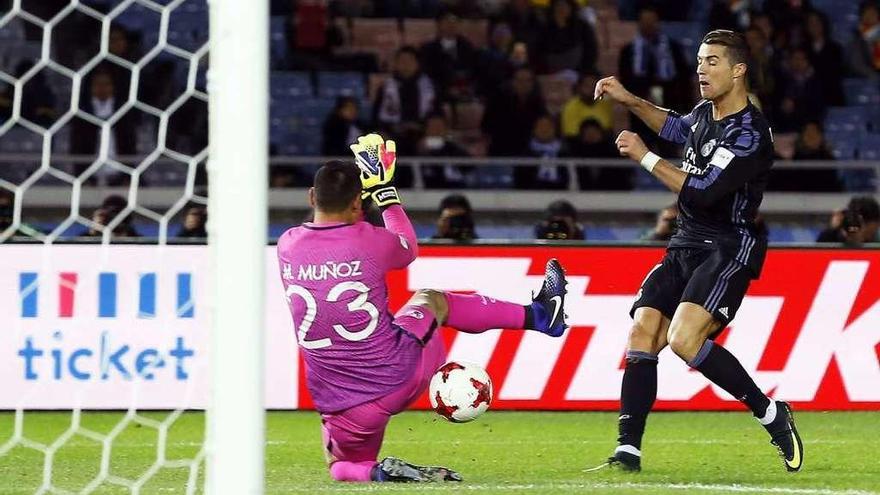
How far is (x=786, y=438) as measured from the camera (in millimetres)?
6887

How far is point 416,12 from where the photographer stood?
16.9m

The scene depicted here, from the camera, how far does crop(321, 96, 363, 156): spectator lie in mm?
14867

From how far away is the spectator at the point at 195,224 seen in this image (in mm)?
11615

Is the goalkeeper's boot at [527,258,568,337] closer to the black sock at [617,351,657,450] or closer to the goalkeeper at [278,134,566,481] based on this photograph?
the black sock at [617,351,657,450]

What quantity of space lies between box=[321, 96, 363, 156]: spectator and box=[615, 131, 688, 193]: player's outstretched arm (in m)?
8.33

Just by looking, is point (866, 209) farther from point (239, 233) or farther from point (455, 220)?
point (239, 233)

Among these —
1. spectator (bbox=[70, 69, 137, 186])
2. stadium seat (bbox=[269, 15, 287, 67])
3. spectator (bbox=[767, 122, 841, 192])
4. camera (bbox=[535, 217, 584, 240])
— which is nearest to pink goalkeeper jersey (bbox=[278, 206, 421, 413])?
camera (bbox=[535, 217, 584, 240])

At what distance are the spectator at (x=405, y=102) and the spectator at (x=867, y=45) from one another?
15.6 ft

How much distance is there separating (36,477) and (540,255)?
4.33 m

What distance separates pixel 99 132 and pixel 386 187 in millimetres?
8580

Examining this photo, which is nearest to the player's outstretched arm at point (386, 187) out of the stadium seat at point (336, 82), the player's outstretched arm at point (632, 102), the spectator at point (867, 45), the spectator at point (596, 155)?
the player's outstretched arm at point (632, 102)

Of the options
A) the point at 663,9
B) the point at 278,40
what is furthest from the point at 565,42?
the point at 278,40

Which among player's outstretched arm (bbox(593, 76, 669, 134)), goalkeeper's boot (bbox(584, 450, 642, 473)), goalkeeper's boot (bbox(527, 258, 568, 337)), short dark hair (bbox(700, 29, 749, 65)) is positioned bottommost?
goalkeeper's boot (bbox(584, 450, 642, 473))

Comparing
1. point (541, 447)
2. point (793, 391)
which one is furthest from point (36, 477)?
point (793, 391)
